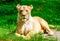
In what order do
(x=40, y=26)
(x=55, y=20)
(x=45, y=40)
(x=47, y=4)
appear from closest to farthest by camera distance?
(x=45, y=40)
(x=40, y=26)
(x=55, y=20)
(x=47, y=4)

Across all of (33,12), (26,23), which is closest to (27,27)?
(26,23)

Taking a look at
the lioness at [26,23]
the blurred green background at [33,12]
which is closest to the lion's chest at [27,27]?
the lioness at [26,23]

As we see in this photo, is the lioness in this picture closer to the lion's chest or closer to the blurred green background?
the lion's chest

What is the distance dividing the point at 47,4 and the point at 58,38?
6850 mm

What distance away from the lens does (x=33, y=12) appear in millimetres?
15203

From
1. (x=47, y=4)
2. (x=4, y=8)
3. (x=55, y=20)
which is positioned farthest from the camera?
(x=47, y=4)

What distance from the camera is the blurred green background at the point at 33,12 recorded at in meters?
12.1

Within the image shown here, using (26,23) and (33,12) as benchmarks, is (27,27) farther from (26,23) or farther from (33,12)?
(33,12)

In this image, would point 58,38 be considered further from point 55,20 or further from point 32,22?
point 55,20

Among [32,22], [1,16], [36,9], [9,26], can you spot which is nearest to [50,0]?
[36,9]

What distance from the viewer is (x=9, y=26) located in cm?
1177

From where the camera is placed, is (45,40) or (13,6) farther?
(13,6)

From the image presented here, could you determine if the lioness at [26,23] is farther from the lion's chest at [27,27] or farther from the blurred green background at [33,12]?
the blurred green background at [33,12]

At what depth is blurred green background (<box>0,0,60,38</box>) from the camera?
39.6ft
